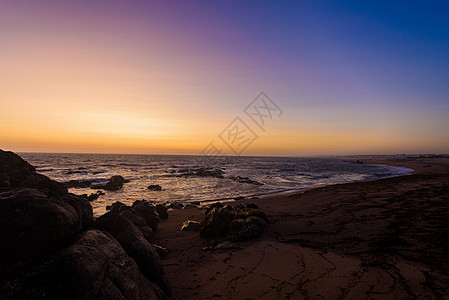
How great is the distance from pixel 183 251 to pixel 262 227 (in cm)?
346

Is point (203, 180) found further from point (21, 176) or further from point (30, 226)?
point (30, 226)

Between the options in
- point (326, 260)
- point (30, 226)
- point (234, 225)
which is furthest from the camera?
point (234, 225)

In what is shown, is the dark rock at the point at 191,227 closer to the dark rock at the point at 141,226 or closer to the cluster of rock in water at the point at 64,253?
the dark rock at the point at 141,226

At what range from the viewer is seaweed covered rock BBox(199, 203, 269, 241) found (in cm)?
892

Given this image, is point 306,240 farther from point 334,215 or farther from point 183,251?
point 183,251

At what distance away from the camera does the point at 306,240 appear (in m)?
8.34

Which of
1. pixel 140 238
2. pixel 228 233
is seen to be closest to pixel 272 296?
pixel 140 238

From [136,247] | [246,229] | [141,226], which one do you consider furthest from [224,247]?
[141,226]

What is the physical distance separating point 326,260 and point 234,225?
3.76m

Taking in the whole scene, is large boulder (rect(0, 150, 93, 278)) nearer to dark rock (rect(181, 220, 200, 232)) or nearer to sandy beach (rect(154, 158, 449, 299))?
sandy beach (rect(154, 158, 449, 299))

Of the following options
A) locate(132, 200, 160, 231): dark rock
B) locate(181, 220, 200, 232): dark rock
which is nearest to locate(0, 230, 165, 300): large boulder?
locate(181, 220, 200, 232): dark rock

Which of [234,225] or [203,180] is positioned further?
[203,180]

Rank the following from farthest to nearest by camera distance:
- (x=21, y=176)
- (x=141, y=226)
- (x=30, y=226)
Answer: (x=141, y=226), (x=21, y=176), (x=30, y=226)

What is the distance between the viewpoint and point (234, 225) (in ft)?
30.6
